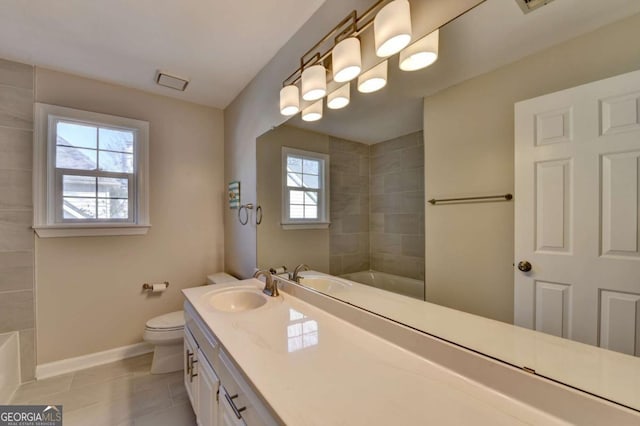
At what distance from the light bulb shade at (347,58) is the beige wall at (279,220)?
0.35m

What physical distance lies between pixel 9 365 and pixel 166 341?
98 cm

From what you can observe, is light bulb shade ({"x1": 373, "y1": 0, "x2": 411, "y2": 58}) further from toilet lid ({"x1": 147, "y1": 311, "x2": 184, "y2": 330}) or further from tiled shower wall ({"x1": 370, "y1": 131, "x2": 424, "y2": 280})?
toilet lid ({"x1": 147, "y1": 311, "x2": 184, "y2": 330})

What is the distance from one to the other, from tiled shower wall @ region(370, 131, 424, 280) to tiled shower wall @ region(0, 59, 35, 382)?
2599mm

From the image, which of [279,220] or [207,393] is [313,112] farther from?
[207,393]

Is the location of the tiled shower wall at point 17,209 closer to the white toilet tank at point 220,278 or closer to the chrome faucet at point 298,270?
the white toilet tank at point 220,278

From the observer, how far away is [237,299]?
1707mm

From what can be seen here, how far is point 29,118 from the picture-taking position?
78.2 inches

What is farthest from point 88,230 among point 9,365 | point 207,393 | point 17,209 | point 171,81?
point 207,393

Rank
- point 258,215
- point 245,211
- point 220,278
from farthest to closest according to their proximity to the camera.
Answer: point 220,278 → point 245,211 → point 258,215

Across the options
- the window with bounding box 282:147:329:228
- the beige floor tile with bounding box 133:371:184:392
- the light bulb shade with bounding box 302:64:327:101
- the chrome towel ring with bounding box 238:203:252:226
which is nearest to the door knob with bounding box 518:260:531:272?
the window with bounding box 282:147:329:228

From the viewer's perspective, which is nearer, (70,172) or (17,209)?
(17,209)

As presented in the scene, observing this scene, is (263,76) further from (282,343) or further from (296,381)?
(296,381)
